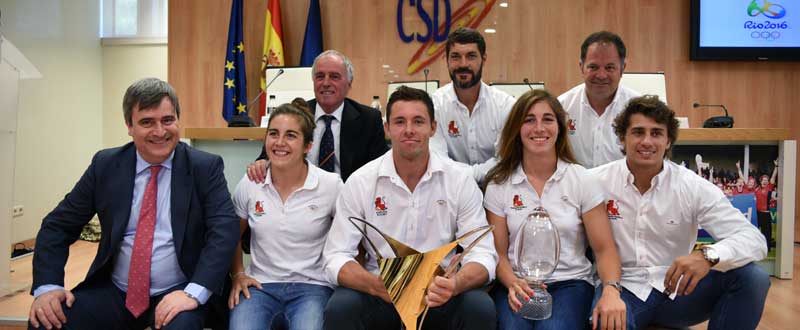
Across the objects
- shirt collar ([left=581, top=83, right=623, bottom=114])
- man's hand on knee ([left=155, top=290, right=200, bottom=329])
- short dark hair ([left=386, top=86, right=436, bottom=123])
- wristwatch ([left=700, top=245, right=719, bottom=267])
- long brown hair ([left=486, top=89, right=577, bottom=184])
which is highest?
shirt collar ([left=581, top=83, right=623, bottom=114])

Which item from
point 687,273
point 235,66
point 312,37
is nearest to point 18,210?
point 235,66

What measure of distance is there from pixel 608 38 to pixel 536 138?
3.01 feet

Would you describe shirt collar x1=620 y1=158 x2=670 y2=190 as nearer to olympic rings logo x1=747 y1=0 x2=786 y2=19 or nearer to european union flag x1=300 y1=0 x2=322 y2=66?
european union flag x1=300 y1=0 x2=322 y2=66

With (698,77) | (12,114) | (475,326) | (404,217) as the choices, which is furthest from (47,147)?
(698,77)

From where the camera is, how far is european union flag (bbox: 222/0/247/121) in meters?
5.59

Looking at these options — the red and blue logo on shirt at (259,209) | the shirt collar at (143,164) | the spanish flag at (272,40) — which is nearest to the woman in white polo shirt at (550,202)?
the red and blue logo on shirt at (259,209)

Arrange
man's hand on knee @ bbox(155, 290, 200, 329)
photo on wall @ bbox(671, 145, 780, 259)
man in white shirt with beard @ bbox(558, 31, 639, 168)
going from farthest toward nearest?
photo on wall @ bbox(671, 145, 780, 259)
man in white shirt with beard @ bbox(558, 31, 639, 168)
man's hand on knee @ bbox(155, 290, 200, 329)

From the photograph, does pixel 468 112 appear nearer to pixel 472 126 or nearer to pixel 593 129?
pixel 472 126

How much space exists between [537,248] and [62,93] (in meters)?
5.56

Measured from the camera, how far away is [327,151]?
2.73m

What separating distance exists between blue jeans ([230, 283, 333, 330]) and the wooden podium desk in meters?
1.32

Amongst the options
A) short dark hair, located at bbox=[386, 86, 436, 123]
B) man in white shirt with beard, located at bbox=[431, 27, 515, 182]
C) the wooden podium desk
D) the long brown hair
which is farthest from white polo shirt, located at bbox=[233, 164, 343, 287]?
the wooden podium desk

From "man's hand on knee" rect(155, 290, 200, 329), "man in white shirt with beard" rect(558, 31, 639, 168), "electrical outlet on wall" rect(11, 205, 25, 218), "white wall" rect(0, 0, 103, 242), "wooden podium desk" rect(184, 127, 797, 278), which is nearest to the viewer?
"man's hand on knee" rect(155, 290, 200, 329)

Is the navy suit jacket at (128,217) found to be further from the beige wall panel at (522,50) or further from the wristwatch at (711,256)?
the beige wall panel at (522,50)
